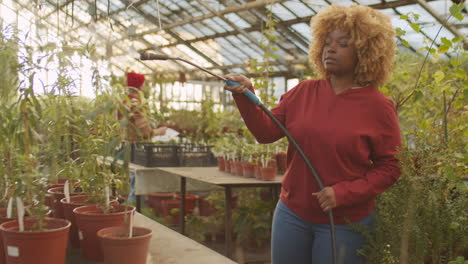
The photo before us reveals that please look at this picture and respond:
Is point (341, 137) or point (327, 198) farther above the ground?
point (341, 137)

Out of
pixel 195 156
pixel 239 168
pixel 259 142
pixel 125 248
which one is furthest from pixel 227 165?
pixel 125 248

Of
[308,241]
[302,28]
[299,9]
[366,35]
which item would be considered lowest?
[308,241]

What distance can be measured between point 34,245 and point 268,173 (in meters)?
2.20

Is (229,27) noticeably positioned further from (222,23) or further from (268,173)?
(268,173)

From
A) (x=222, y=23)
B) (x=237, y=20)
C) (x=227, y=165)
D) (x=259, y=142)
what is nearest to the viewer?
(x=259, y=142)

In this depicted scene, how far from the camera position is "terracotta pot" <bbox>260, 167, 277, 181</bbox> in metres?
3.21

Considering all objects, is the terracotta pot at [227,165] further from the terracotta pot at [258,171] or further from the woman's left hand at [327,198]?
the woman's left hand at [327,198]

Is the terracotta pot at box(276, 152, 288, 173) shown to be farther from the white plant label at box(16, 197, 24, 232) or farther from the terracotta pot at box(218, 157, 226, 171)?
the white plant label at box(16, 197, 24, 232)

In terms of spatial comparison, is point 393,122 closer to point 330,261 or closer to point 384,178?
point 384,178

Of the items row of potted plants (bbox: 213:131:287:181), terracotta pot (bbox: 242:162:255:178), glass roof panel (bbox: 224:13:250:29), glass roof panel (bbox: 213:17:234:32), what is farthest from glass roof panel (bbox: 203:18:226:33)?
terracotta pot (bbox: 242:162:255:178)

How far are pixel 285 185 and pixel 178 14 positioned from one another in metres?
11.0

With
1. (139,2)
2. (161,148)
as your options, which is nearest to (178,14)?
(139,2)

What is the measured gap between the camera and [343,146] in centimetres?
157

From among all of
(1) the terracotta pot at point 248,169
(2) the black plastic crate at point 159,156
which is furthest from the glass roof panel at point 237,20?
(1) the terracotta pot at point 248,169
